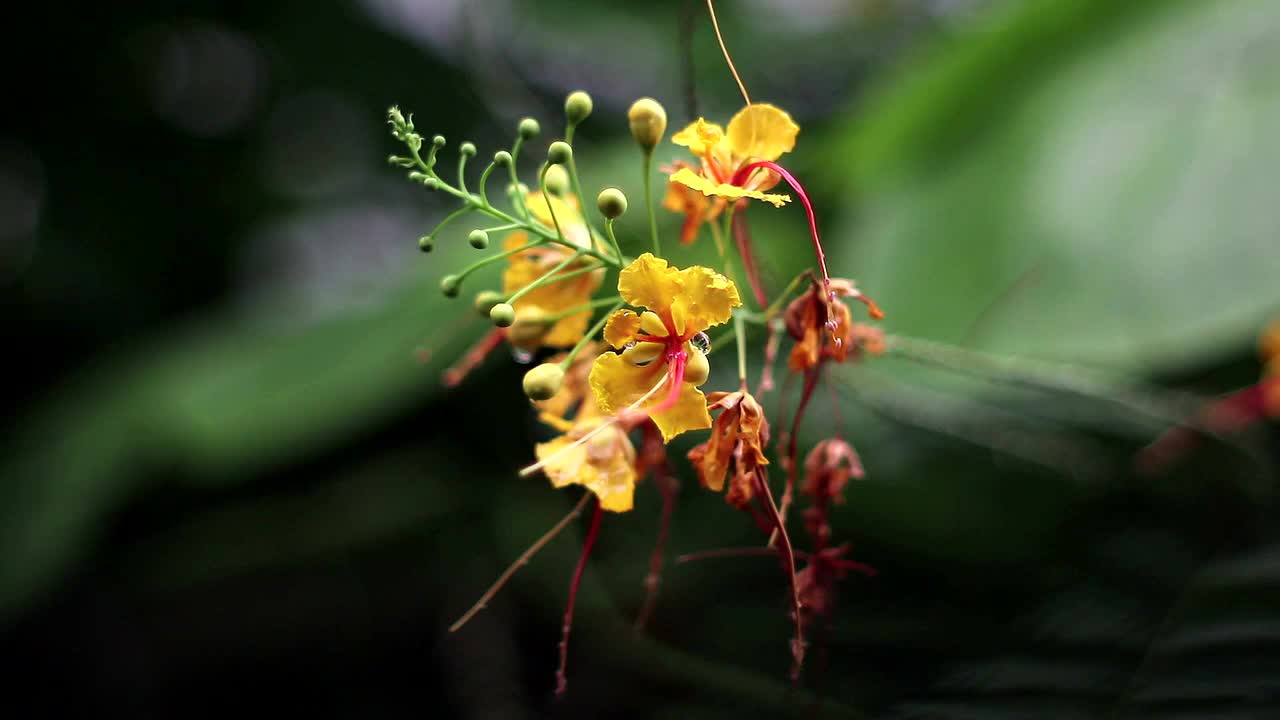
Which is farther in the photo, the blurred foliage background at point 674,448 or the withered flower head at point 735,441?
the blurred foliage background at point 674,448

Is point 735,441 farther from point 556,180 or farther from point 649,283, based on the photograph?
point 556,180

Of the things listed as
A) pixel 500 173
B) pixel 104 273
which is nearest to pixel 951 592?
pixel 500 173

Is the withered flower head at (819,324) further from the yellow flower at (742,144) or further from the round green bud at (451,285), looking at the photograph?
the round green bud at (451,285)

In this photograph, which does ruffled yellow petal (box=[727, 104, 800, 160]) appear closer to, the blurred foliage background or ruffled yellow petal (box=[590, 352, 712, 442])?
ruffled yellow petal (box=[590, 352, 712, 442])

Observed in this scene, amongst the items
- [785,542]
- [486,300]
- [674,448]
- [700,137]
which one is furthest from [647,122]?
[674,448]

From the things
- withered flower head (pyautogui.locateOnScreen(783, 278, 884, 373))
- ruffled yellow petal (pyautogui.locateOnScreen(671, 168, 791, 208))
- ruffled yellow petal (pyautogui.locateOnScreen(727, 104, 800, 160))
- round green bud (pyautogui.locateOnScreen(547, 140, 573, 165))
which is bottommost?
withered flower head (pyautogui.locateOnScreen(783, 278, 884, 373))

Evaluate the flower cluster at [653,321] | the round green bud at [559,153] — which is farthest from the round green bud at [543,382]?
the round green bud at [559,153]

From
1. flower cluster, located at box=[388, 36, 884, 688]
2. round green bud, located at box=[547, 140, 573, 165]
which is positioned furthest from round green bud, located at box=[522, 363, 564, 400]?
round green bud, located at box=[547, 140, 573, 165]
